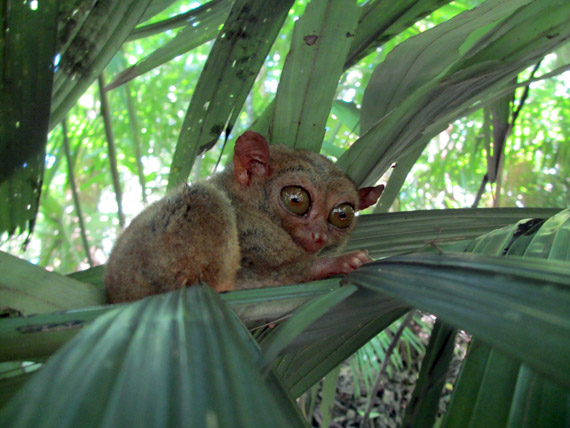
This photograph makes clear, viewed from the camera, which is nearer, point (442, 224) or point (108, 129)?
point (442, 224)

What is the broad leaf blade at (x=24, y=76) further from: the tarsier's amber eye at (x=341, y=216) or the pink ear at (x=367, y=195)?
the pink ear at (x=367, y=195)

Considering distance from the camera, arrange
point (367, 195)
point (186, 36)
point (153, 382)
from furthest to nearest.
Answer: point (186, 36), point (367, 195), point (153, 382)

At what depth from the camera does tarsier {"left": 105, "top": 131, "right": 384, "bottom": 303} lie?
152 centimetres

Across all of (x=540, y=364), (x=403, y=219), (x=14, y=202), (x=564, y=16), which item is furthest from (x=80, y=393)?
(x=564, y=16)

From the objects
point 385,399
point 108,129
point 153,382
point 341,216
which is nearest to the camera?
point 153,382

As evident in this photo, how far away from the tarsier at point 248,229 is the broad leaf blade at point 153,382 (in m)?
0.81

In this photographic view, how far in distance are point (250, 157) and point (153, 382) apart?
165 cm

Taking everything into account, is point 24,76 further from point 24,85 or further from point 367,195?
point 367,195

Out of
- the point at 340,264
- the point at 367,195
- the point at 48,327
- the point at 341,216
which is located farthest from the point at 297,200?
the point at 48,327

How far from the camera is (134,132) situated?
3.58 m

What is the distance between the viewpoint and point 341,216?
2.17 m

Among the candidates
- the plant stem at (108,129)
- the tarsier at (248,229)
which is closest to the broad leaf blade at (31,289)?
the tarsier at (248,229)

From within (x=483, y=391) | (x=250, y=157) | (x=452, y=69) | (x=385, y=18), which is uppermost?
(x=385, y=18)

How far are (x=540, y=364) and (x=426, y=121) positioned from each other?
5.03 ft
